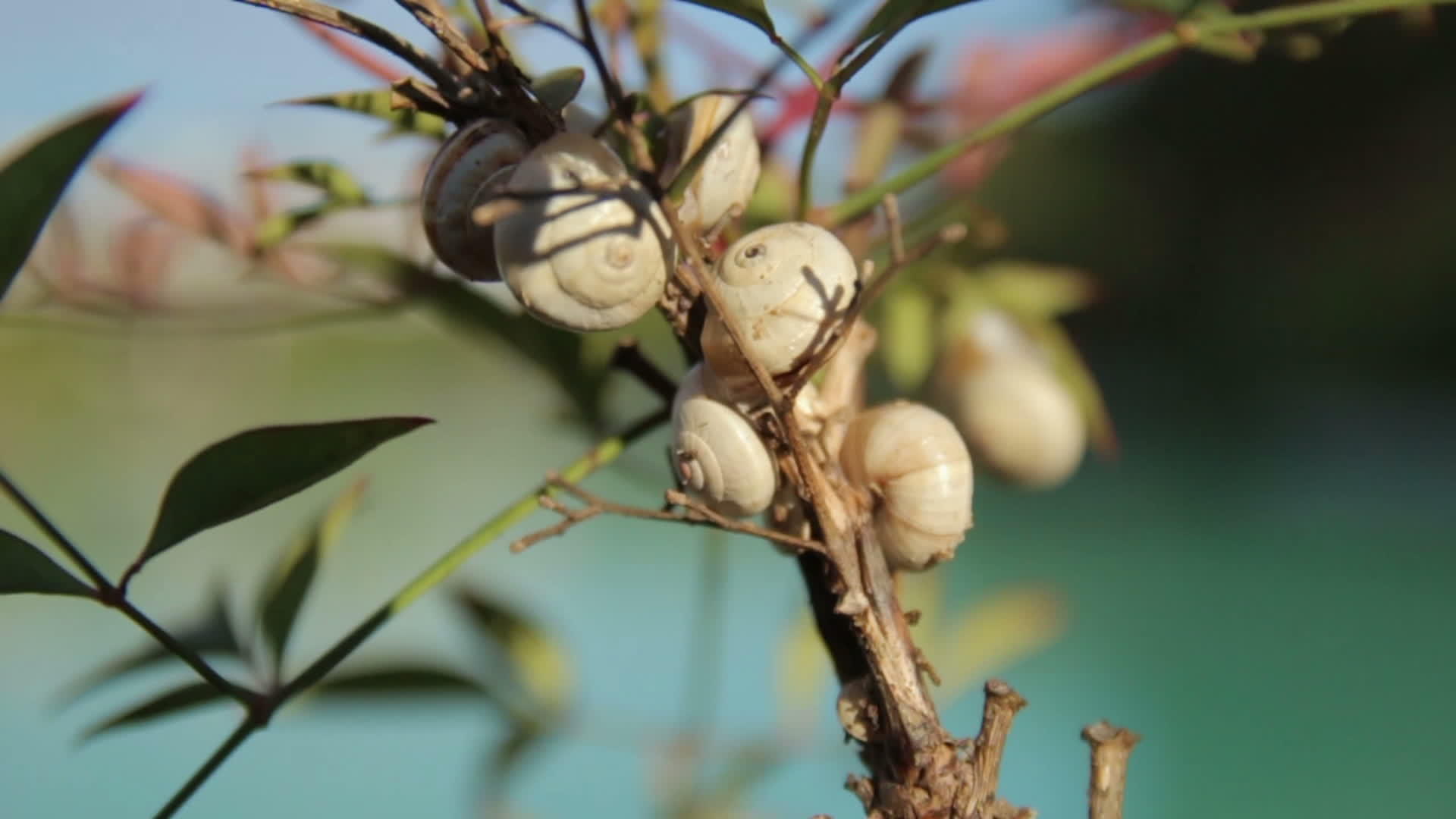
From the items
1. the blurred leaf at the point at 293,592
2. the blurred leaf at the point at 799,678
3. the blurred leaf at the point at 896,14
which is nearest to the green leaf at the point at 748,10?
the blurred leaf at the point at 896,14

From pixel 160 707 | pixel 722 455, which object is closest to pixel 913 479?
pixel 722 455

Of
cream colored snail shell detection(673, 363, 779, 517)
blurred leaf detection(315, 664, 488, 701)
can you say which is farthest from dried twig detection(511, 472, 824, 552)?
blurred leaf detection(315, 664, 488, 701)

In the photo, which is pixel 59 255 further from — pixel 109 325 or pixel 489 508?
pixel 489 508

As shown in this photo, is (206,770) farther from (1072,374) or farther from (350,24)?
(1072,374)

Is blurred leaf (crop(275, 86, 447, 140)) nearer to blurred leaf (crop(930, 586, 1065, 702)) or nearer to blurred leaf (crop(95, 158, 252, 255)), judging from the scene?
blurred leaf (crop(95, 158, 252, 255))

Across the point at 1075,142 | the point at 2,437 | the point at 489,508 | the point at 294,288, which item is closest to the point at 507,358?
the point at 294,288

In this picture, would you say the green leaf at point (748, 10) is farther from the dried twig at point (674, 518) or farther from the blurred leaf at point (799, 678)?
the blurred leaf at point (799, 678)
